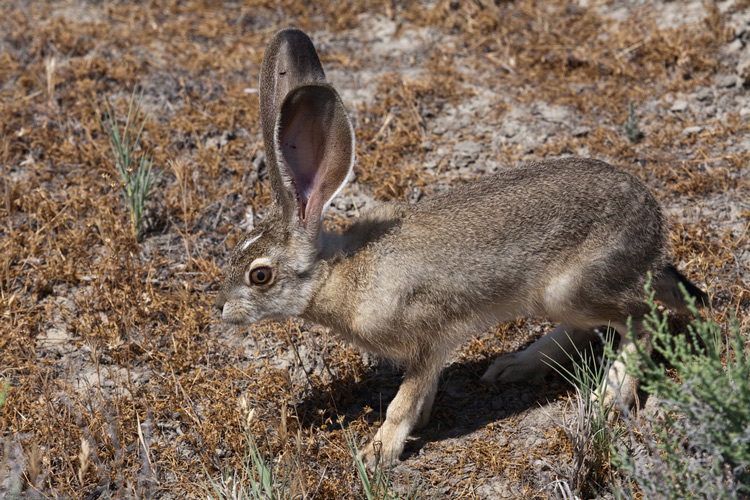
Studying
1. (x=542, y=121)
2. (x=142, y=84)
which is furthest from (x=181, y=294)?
(x=542, y=121)

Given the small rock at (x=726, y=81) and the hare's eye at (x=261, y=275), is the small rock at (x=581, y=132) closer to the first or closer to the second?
the small rock at (x=726, y=81)

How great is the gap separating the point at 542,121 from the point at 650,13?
75.4 inches

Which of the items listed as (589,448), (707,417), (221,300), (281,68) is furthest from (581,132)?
(707,417)

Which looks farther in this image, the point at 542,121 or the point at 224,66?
the point at 224,66

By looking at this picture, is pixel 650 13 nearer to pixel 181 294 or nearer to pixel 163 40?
Answer: pixel 163 40

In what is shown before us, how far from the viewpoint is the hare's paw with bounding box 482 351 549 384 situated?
16.3 feet

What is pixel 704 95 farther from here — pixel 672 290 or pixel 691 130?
pixel 672 290

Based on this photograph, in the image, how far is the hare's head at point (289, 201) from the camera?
4.20 meters

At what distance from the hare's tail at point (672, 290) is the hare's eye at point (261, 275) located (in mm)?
2193

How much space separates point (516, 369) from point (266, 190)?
7.83 feet

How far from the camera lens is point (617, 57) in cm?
708

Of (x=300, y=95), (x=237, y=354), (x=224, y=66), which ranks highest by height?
(x=300, y=95)

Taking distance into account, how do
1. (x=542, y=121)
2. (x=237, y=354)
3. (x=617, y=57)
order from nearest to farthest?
(x=237, y=354) < (x=542, y=121) < (x=617, y=57)

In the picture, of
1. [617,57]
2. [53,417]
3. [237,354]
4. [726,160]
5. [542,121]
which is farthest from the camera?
[617,57]
